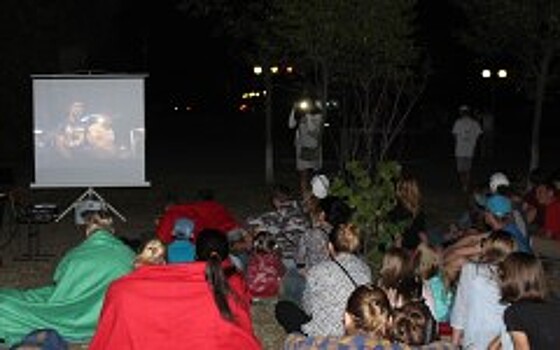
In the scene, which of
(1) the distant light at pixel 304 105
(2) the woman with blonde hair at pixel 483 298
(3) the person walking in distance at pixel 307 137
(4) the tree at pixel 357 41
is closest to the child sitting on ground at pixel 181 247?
(2) the woman with blonde hair at pixel 483 298

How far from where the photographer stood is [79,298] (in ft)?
28.4

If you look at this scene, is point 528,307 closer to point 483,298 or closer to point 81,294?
point 483,298

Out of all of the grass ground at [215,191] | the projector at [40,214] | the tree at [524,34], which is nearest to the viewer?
the grass ground at [215,191]

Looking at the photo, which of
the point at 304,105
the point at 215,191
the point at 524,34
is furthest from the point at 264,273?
the point at 524,34

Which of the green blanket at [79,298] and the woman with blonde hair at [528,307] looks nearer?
the woman with blonde hair at [528,307]

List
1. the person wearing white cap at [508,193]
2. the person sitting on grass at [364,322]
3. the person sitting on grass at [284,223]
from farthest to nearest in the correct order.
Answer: the person sitting on grass at [284,223]
the person wearing white cap at [508,193]
the person sitting on grass at [364,322]

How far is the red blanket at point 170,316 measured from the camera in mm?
6137

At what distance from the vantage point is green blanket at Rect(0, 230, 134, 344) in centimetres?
852

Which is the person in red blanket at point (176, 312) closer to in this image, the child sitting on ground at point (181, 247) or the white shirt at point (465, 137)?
the child sitting on ground at point (181, 247)

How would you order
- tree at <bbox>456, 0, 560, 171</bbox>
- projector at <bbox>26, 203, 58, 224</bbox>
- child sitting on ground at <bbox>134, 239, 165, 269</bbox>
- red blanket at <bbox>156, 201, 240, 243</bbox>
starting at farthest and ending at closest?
tree at <bbox>456, 0, 560, 171</bbox>
projector at <bbox>26, 203, 58, 224</bbox>
red blanket at <bbox>156, 201, 240, 243</bbox>
child sitting on ground at <bbox>134, 239, 165, 269</bbox>

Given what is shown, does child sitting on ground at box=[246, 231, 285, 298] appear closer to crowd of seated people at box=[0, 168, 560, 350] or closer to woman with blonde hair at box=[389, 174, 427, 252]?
crowd of seated people at box=[0, 168, 560, 350]

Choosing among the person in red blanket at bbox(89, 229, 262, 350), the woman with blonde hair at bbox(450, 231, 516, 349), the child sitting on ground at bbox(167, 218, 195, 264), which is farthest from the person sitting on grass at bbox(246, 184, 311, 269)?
the person in red blanket at bbox(89, 229, 262, 350)

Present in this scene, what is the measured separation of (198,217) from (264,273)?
207 centimetres

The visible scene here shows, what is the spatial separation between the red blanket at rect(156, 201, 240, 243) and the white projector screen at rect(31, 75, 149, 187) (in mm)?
4195
